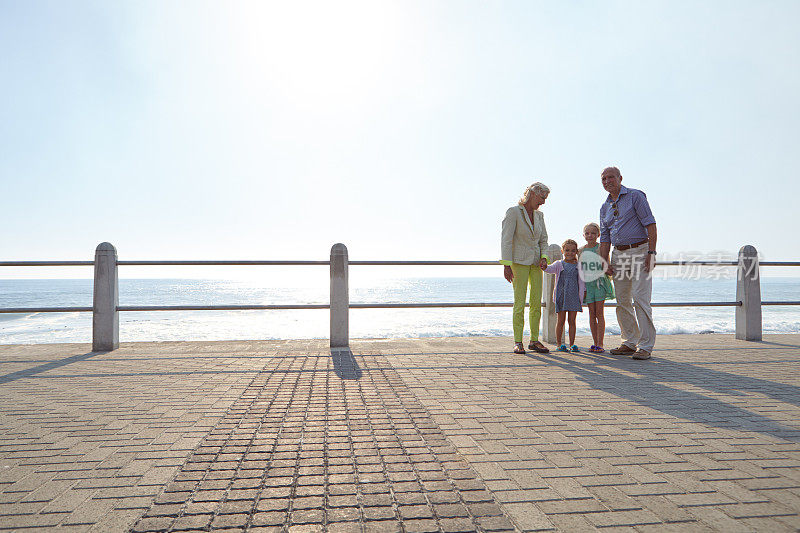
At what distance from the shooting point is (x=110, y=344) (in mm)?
6211

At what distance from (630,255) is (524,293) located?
4.27 ft

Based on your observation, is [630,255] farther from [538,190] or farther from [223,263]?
[223,263]

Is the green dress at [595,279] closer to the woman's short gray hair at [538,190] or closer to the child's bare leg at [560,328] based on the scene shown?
the child's bare leg at [560,328]

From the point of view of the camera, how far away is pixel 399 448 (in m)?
2.51

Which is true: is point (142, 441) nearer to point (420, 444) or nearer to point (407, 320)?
point (420, 444)

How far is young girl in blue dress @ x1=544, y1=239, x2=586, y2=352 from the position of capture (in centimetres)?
621

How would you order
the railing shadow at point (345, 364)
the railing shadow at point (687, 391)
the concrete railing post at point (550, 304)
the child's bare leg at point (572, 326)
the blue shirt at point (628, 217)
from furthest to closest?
the concrete railing post at point (550, 304)
the child's bare leg at point (572, 326)
the blue shirt at point (628, 217)
the railing shadow at point (345, 364)
the railing shadow at point (687, 391)

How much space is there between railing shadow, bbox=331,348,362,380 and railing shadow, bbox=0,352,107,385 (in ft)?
9.36

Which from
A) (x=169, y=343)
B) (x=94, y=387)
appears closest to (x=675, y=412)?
(x=94, y=387)

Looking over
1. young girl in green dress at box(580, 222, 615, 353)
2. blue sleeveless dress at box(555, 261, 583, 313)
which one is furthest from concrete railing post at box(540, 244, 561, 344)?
young girl in green dress at box(580, 222, 615, 353)

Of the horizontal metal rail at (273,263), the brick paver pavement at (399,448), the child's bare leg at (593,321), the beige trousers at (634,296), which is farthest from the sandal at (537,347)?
the horizontal metal rail at (273,263)

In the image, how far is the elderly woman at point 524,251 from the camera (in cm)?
595

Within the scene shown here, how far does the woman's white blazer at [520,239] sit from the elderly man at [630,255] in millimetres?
818

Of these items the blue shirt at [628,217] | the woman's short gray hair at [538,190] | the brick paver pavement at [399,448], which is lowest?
the brick paver pavement at [399,448]
